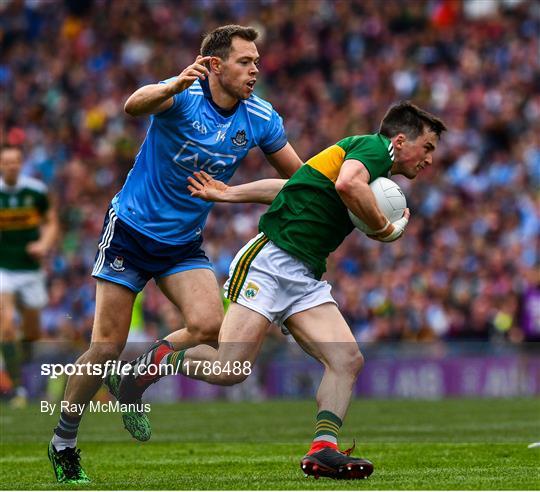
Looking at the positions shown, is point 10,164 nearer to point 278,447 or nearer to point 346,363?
point 278,447

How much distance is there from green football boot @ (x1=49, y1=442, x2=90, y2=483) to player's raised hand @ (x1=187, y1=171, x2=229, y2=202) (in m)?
1.69

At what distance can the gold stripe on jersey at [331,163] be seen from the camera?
8.20 metres

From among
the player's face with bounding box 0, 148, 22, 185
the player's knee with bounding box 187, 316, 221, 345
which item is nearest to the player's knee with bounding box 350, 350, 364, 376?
the player's knee with bounding box 187, 316, 221, 345

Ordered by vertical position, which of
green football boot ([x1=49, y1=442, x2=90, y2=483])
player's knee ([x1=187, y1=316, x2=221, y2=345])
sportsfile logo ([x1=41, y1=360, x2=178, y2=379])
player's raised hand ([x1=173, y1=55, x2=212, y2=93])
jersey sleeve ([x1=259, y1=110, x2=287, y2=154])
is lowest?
green football boot ([x1=49, y1=442, x2=90, y2=483])

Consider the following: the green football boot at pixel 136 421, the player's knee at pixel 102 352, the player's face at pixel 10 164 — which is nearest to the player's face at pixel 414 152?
the player's knee at pixel 102 352

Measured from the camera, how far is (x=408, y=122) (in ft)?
26.8

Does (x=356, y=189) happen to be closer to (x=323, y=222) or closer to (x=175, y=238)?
(x=323, y=222)

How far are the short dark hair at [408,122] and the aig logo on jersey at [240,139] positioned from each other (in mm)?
964

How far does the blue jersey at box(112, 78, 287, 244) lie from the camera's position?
28.1 ft

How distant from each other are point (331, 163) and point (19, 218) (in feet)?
25.0

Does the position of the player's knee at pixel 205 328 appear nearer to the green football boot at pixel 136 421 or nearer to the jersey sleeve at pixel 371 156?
the green football boot at pixel 136 421

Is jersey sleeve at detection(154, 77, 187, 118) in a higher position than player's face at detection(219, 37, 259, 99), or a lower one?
lower

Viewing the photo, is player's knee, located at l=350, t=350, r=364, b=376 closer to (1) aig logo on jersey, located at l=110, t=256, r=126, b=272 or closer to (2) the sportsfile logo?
(2) the sportsfile logo

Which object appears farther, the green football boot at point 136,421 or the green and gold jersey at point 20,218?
the green and gold jersey at point 20,218
